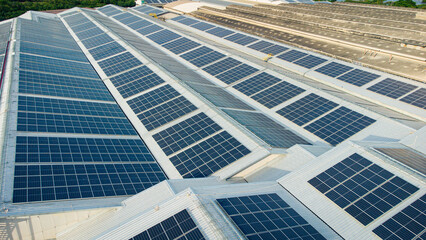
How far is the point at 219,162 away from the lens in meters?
23.7

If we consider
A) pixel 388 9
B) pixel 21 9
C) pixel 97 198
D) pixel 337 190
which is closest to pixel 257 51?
pixel 337 190

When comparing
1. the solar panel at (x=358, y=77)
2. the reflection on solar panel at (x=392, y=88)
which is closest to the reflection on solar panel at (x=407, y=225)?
A: the reflection on solar panel at (x=392, y=88)

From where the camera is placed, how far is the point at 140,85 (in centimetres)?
3578

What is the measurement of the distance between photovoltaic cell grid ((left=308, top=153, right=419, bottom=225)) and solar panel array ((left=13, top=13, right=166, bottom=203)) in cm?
1330

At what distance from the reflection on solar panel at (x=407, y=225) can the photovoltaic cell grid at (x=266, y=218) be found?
3983mm

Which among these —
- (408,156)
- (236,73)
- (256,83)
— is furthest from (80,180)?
(236,73)

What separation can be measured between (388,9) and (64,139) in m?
99.4

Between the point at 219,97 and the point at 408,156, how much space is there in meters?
20.1

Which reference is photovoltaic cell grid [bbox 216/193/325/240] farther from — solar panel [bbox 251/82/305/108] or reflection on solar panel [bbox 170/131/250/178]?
solar panel [bbox 251/82/305/108]

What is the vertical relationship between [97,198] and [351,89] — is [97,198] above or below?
below

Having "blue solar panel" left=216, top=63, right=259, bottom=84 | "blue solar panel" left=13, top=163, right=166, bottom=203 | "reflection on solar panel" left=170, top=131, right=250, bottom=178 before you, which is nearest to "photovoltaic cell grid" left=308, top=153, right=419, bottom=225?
"reflection on solar panel" left=170, top=131, right=250, bottom=178

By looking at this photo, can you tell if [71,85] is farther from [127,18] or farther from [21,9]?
[21,9]

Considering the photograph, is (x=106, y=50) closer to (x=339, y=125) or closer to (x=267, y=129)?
(x=267, y=129)

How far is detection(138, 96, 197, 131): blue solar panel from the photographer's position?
95.3 feet
